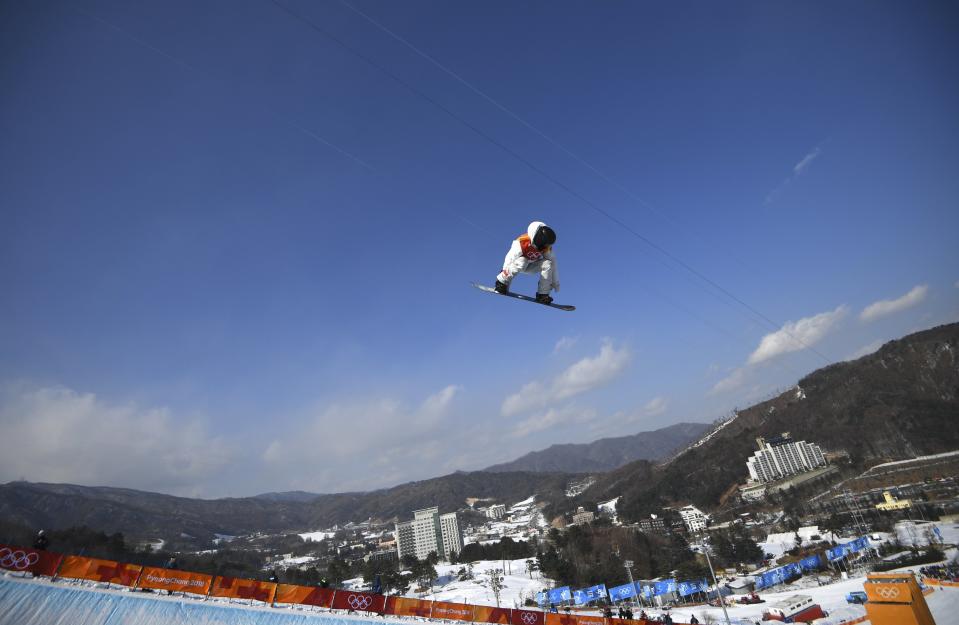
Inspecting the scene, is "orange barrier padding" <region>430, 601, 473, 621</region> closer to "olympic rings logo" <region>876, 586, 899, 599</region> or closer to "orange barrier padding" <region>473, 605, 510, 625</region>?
"orange barrier padding" <region>473, 605, 510, 625</region>

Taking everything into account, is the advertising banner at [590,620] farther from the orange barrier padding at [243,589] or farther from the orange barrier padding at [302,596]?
the orange barrier padding at [243,589]

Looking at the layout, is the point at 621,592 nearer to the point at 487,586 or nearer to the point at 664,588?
the point at 664,588

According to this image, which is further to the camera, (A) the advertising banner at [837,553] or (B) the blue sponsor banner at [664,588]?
(A) the advertising banner at [837,553]

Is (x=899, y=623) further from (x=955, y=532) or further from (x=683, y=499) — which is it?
(x=683, y=499)

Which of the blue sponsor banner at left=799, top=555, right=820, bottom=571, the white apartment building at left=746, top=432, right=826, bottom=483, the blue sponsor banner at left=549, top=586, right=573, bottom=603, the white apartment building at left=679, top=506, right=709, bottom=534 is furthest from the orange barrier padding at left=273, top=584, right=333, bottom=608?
the white apartment building at left=746, top=432, right=826, bottom=483

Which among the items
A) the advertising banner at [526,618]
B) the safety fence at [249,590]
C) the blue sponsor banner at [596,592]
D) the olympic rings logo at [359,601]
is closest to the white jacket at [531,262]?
the safety fence at [249,590]

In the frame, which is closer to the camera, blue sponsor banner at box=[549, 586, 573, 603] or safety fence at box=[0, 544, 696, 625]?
safety fence at box=[0, 544, 696, 625]
